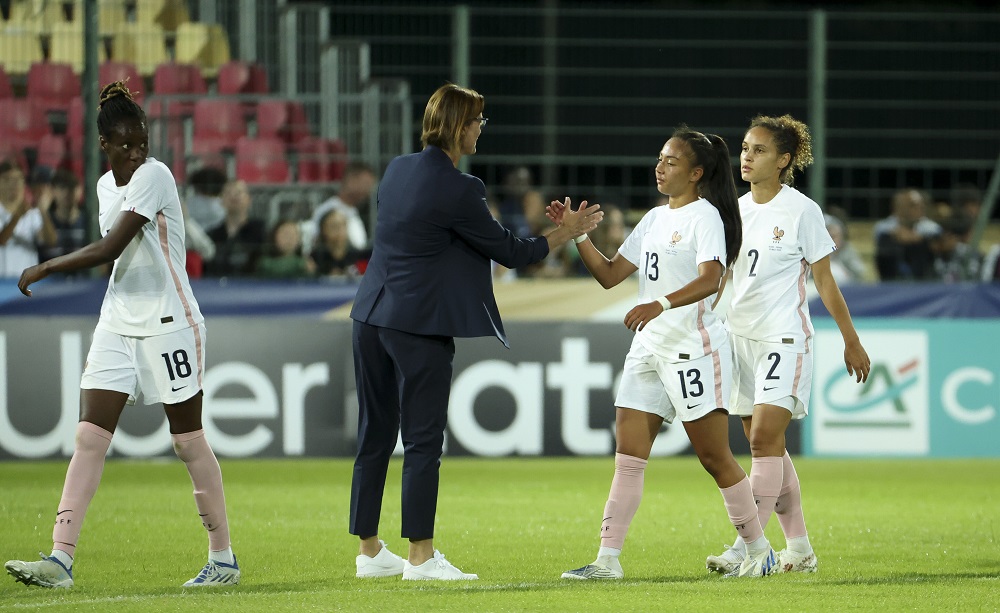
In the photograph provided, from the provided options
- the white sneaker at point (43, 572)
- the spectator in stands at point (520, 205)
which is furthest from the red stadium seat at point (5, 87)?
the white sneaker at point (43, 572)

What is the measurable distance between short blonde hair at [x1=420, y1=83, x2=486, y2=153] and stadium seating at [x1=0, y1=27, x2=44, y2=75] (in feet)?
23.7

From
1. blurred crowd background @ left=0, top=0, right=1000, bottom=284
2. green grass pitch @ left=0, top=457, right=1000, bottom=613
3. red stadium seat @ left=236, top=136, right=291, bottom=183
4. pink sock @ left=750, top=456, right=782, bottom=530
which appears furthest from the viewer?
red stadium seat @ left=236, top=136, right=291, bottom=183

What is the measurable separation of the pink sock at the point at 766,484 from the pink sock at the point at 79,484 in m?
2.59

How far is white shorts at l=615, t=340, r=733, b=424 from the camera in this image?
5805 mm

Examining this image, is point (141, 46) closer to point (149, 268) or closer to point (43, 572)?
point (149, 268)

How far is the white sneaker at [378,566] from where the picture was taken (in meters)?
6.02

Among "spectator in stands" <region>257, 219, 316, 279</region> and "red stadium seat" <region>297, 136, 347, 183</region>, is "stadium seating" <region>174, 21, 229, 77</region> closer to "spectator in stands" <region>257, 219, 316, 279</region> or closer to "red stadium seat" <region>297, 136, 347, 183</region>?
"red stadium seat" <region>297, 136, 347, 183</region>

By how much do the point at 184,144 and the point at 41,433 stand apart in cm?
279

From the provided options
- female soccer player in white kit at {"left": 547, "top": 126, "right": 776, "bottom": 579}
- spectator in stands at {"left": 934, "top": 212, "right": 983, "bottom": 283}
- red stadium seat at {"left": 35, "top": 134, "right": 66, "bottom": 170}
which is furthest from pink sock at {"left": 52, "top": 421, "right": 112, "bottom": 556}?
spectator in stands at {"left": 934, "top": 212, "right": 983, "bottom": 283}

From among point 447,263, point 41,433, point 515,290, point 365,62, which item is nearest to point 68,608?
point 447,263

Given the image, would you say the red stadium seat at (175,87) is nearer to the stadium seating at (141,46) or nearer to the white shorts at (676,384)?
the stadium seating at (141,46)

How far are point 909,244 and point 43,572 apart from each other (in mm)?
8875

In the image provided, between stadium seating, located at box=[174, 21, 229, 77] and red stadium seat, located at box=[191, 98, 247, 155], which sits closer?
red stadium seat, located at box=[191, 98, 247, 155]

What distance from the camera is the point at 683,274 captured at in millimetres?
5875
